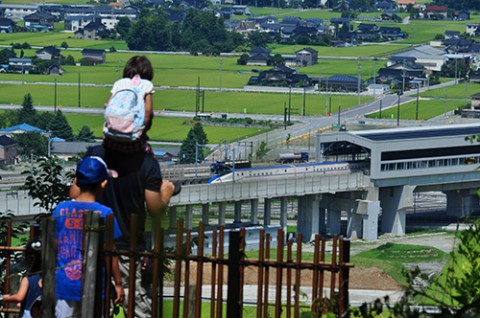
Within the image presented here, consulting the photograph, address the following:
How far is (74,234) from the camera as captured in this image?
614 cm

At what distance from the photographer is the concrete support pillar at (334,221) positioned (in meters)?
32.3

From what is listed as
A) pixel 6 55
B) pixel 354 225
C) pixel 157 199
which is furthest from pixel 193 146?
pixel 157 199

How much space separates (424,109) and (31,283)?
52460 mm

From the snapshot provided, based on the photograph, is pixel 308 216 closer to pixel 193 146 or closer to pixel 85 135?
pixel 193 146

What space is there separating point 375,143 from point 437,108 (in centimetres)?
2589

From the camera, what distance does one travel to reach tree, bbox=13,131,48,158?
149ft

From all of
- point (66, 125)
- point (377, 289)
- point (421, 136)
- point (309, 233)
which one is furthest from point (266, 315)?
point (66, 125)

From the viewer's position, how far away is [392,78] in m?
70.5

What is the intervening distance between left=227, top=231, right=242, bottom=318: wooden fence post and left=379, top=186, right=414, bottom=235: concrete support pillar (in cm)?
2626

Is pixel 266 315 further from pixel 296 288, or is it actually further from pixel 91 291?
pixel 91 291

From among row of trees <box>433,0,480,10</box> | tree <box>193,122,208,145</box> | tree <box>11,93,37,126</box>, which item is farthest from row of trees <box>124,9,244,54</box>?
tree <box>193,122,208,145</box>

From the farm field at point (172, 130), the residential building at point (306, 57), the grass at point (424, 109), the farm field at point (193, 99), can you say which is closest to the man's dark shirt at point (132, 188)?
the farm field at point (172, 130)

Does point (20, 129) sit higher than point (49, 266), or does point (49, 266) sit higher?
point (49, 266)

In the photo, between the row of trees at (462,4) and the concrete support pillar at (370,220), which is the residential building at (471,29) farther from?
the concrete support pillar at (370,220)
